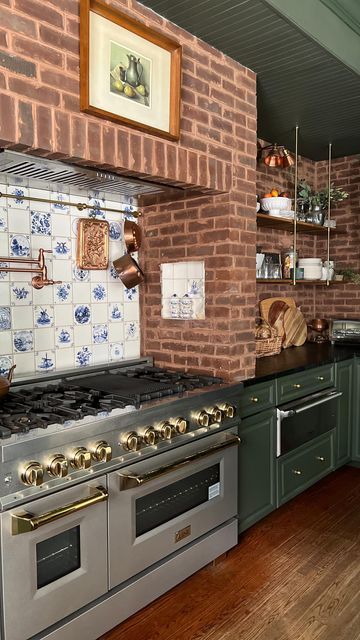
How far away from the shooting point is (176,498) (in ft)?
6.92

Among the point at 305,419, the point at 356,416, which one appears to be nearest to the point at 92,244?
the point at 305,419

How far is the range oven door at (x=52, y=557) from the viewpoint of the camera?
4.95ft

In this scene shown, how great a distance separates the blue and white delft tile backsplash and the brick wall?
0.21 metres

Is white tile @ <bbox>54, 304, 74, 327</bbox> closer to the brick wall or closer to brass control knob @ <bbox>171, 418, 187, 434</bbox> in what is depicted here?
the brick wall

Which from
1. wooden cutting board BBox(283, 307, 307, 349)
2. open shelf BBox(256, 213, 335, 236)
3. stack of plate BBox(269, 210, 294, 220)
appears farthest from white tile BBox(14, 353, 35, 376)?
wooden cutting board BBox(283, 307, 307, 349)

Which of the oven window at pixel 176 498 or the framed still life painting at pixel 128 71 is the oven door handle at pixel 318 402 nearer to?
the oven window at pixel 176 498

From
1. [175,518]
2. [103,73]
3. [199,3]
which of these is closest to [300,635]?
[175,518]

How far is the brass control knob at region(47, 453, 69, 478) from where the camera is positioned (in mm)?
1589

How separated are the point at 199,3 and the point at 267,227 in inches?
75.0

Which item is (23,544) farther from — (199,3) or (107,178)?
(199,3)

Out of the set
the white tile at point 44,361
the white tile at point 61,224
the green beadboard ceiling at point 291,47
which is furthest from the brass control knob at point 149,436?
the green beadboard ceiling at point 291,47

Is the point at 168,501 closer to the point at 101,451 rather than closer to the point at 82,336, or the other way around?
the point at 101,451

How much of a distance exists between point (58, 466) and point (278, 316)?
2432 millimetres

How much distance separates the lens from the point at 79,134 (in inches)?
69.2
